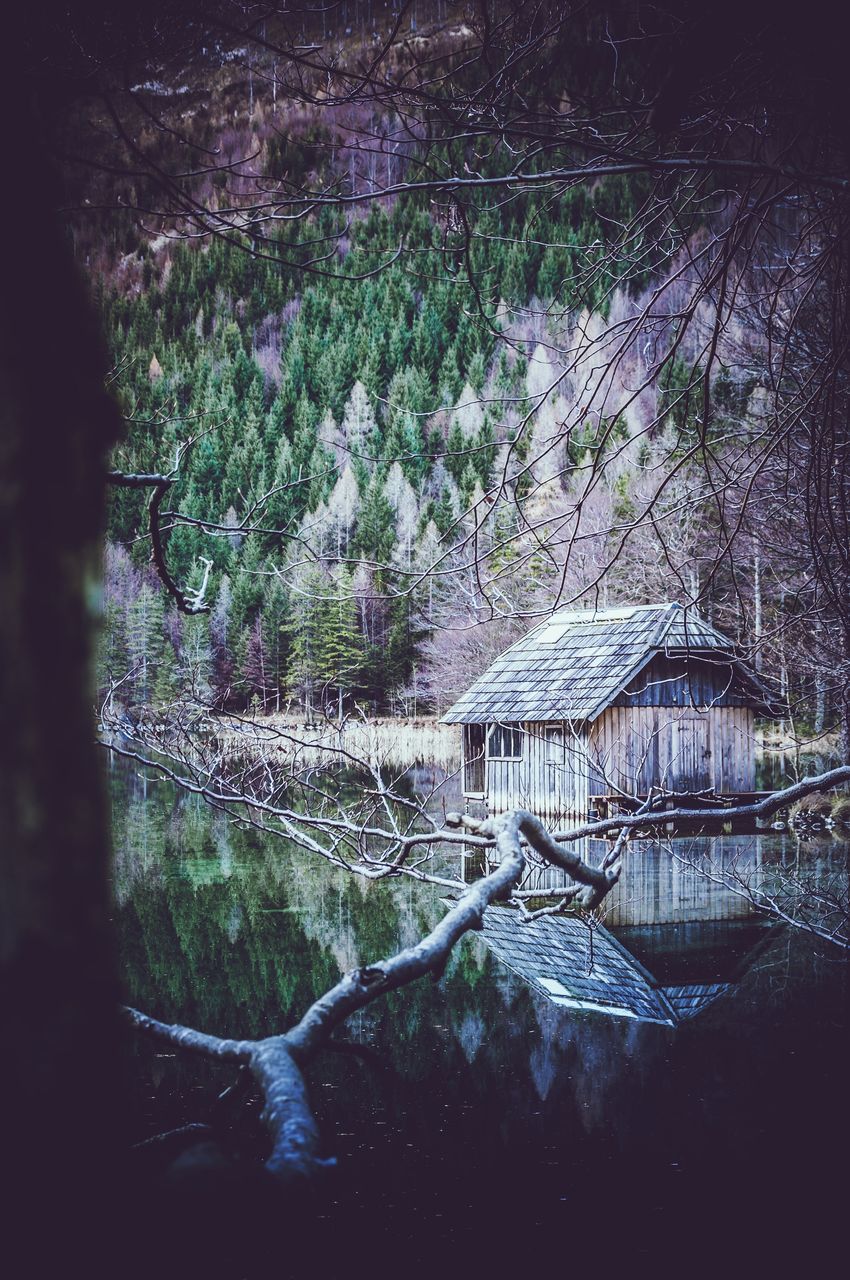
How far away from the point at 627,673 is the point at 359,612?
43.4 m

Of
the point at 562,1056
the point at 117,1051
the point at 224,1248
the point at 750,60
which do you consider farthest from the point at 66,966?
the point at 562,1056

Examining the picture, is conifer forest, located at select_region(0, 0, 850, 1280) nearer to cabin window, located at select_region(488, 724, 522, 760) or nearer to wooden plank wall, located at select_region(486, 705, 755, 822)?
wooden plank wall, located at select_region(486, 705, 755, 822)

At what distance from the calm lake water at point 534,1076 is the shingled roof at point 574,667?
4098mm

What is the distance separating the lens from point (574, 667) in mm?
23859

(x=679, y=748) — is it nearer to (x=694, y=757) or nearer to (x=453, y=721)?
(x=694, y=757)

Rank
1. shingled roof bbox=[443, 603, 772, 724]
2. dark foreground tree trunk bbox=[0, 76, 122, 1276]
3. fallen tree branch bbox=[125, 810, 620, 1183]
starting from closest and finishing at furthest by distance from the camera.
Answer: dark foreground tree trunk bbox=[0, 76, 122, 1276], fallen tree branch bbox=[125, 810, 620, 1183], shingled roof bbox=[443, 603, 772, 724]

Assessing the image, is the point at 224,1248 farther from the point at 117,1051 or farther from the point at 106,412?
the point at 106,412

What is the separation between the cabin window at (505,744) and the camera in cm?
2455

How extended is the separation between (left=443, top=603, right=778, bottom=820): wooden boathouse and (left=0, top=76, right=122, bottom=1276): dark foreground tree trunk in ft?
67.5

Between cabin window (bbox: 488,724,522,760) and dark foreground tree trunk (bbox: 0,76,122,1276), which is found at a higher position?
dark foreground tree trunk (bbox: 0,76,122,1276)

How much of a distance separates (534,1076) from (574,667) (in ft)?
45.5

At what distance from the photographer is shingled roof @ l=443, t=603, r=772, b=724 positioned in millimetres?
22047

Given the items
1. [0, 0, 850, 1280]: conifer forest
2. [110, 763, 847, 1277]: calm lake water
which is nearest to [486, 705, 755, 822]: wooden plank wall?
[0, 0, 850, 1280]: conifer forest

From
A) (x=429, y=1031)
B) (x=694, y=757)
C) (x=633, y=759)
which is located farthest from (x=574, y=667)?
(x=429, y=1031)
